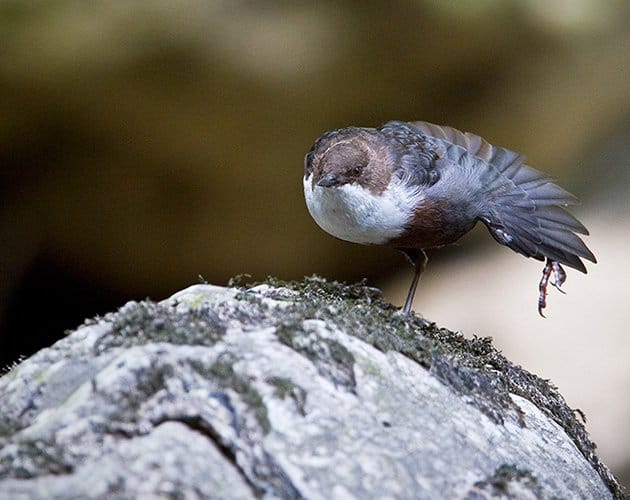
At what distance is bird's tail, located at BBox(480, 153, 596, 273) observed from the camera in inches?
134

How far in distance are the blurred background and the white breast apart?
2.53 meters

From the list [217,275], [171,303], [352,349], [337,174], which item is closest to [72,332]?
[171,303]

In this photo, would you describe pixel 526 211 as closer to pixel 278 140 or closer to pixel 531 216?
pixel 531 216

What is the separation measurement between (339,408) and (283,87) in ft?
13.6

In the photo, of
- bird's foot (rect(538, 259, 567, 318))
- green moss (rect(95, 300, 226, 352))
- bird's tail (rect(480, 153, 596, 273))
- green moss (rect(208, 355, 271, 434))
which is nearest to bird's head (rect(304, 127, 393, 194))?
bird's tail (rect(480, 153, 596, 273))

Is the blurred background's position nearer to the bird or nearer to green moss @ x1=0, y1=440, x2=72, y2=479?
the bird

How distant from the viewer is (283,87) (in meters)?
5.79

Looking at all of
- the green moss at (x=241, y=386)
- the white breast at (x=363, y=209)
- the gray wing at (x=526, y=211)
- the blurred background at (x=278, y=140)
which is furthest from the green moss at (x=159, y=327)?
the blurred background at (x=278, y=140)

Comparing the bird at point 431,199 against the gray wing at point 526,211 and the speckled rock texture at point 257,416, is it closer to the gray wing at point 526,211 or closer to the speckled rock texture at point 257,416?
the gray wing at point 526,211

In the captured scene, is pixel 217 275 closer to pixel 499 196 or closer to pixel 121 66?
pixel 121 66

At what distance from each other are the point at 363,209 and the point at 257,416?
1606 mm

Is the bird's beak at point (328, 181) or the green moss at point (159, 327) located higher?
the bird's beak at point (328, 181)

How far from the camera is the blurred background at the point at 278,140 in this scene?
217 inches

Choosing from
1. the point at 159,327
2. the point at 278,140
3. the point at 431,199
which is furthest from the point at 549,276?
the point at 278,140
